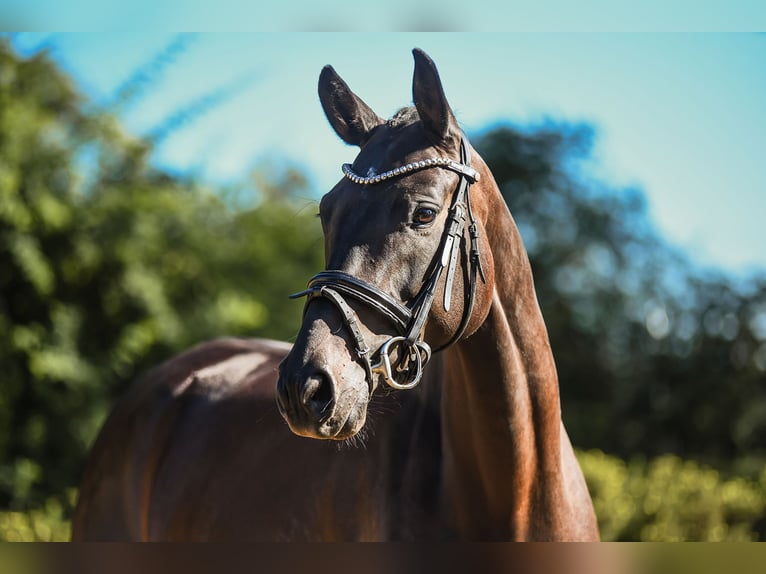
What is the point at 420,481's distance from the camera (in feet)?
8.86

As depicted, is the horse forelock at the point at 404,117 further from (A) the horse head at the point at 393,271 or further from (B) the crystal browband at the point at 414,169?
(B) the crystal browband at the point at 414,169

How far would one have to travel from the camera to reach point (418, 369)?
2309 mm

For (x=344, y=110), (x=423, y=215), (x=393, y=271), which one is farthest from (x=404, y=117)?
(x=393, y=271)

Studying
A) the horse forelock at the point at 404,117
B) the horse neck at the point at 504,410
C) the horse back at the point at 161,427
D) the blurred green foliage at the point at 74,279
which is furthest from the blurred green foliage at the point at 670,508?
the horse forelock at the point at 404,117

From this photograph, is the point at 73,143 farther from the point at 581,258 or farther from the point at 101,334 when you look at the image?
the point at 581,258

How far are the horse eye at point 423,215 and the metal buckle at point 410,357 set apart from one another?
358mm

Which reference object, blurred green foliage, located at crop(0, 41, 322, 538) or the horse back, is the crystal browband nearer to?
the horse back

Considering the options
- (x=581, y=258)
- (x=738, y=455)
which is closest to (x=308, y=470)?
(x=738, y=455)

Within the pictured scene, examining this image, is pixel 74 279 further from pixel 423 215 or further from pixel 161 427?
pixel 423 215

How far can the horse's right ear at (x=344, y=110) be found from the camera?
9.16 feet

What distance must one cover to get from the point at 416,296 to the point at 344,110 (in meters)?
0.84

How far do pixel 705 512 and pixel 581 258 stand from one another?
29.4ft

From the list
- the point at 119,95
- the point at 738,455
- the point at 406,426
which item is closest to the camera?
the point at 406,426

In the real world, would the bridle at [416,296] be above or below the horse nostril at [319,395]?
above
